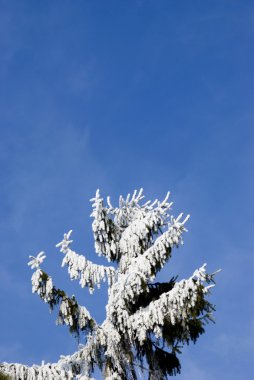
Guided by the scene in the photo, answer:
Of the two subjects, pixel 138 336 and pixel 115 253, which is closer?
pixel 138 336

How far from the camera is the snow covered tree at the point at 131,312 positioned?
58.3 feet

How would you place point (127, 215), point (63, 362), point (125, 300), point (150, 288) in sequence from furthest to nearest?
point (127, 215) → point (150, 288) → point (125, 300) → point (63, 362)

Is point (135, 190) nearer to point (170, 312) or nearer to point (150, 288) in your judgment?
point (150, 288)

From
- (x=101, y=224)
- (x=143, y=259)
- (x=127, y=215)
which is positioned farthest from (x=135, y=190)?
(x=143, y=259)

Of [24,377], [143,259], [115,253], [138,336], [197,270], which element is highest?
[115,253]

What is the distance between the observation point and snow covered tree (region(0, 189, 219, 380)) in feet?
58.3

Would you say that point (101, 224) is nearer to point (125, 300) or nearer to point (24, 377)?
point (125, 300)

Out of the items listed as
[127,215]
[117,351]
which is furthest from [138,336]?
[127,215]

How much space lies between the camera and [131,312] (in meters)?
19.3

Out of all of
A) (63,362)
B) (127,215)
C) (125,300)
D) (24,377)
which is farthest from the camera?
(127,215)

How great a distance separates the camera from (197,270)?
1795 cm

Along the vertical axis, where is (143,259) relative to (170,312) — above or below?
above

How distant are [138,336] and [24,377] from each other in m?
3.76

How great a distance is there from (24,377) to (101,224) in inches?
245
